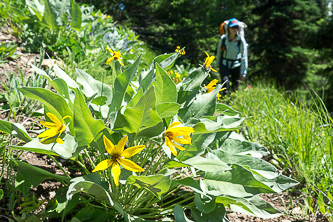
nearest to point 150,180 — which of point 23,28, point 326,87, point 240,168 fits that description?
point 240,168

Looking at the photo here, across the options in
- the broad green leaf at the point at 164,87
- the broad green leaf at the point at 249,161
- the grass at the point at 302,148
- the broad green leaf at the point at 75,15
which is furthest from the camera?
the broad green leaf at the point at 75,15

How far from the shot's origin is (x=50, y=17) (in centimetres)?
299

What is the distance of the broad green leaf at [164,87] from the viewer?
131 cm

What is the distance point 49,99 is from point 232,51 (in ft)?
15.8

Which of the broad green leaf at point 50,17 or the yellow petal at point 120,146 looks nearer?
the yellow petal at point 120,146

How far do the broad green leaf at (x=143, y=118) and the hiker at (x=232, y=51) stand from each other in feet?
14.1

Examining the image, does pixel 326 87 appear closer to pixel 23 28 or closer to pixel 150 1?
pixel 150 1

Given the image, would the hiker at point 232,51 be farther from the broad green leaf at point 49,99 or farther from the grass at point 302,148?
the broad green leaf at point 49,99

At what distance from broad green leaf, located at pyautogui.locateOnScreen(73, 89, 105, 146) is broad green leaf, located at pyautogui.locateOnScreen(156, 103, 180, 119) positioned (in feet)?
0.89

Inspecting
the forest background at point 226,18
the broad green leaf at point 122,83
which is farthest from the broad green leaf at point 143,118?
the forest background at point 226,18

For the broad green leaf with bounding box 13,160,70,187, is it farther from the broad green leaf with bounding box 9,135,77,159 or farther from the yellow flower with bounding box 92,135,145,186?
the yellow flower with bounding box 92,135,145,186

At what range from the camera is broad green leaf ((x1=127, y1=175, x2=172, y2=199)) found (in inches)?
41.1

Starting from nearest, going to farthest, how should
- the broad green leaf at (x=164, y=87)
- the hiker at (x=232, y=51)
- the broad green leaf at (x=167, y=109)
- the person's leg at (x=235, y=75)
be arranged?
the broad green leaf at (x=167, y=109), the broad green leaf at (x=164, y=87), the hiker at (x=232, y=51), the person's leg at (x=235, y=75)

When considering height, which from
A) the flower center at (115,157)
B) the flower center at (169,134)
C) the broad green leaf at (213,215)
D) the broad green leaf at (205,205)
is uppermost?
the flower center at (169,134)
